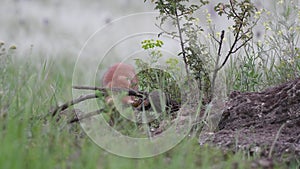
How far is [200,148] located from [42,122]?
2.80 feet

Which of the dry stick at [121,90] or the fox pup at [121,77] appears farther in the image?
the fox pup at [121,77]

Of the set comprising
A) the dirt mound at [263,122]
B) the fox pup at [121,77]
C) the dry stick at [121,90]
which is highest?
the fox pup at [121,77]

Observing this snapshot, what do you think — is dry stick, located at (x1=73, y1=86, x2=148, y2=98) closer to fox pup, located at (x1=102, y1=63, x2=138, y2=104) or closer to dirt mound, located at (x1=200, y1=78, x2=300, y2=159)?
fox pup, located at (x1=102, y1=63, x2=138, y2=104)

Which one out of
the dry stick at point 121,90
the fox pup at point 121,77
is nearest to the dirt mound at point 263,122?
the dry stick at point 121,90

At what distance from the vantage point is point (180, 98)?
3980 mm

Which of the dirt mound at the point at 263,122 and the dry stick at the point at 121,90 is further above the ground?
the dry stick at the point at 121,90

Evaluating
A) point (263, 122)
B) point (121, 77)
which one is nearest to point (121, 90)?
point (121, 77)

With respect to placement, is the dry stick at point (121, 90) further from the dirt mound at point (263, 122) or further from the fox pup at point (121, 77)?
the dirt mound at point (263, 122)

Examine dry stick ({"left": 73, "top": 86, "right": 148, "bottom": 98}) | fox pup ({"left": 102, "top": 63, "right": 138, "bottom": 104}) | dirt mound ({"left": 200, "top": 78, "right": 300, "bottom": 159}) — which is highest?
fox pup ({"left": 102, "top": 63, "right": 138, "bottom": 104})

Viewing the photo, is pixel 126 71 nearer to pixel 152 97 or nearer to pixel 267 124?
pixel 152 97

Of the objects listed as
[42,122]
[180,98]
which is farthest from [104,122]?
[180,98]

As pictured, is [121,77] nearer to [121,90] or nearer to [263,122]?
[121,90]

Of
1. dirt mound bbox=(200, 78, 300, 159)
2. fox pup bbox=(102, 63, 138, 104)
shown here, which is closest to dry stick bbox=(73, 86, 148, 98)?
A: fox pup bbox=(102, 63, 138, 104)

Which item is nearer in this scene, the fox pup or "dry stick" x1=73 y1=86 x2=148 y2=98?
"dry stick" x1=73 y1=86 x2=148 y2=98
